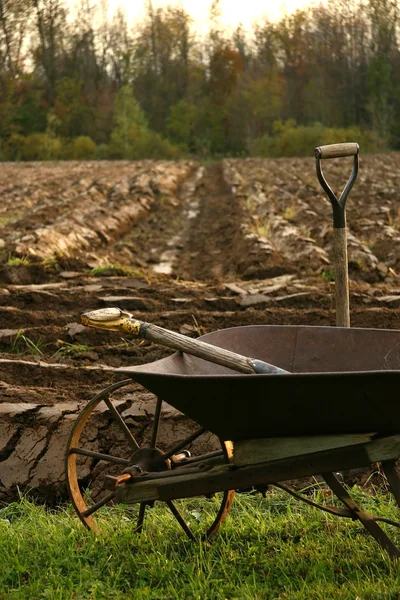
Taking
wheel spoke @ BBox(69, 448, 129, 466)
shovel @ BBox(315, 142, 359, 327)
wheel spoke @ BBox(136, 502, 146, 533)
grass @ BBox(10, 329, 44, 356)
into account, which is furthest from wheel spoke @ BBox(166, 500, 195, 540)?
grass @ BBox(10, 329, 44, 356)

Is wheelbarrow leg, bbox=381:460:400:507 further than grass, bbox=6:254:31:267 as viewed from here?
No

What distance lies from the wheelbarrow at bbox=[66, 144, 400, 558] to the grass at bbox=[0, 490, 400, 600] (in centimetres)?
13

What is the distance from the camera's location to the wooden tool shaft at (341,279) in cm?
480

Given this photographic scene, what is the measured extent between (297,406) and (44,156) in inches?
2091

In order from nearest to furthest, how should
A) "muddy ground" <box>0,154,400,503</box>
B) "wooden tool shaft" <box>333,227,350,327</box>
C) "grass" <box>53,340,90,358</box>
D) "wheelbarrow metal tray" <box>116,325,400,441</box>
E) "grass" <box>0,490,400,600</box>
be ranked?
1. "wheelbarrow metal tray" <box>116,325,400,441</box>
2. "grass" <box>0,490,400,600</box>
3. "wooden tool shaft" <box>333,227,350,327</box>
4. "muddy ground" <box>0,154,400,503</box>
5. "grass" <box>53,340,90,358</box>

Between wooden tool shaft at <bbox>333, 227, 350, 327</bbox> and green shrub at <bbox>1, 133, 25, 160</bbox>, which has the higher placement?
green shrub at <bbox>1, 133, 25, 160</bbox>

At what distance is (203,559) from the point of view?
3.73 meters

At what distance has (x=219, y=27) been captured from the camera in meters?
75.7

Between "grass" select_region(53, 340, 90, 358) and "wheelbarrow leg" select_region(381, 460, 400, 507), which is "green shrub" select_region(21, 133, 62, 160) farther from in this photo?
"wheelbarrow leg" select_region(381, 460, 400, 507)

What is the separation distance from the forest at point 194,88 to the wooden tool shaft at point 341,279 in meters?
48.4

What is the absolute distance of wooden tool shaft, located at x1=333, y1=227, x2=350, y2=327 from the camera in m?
4.80

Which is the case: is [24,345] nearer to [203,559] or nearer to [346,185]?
[346,185]

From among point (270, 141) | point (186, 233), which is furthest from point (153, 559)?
point (270, 141)

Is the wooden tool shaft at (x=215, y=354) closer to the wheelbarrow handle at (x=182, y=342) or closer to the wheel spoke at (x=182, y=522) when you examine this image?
the wheelbarrow handle at (x=182, y=342)
